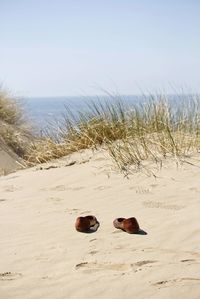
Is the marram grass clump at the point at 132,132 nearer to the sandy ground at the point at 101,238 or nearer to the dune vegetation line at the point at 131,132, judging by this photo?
the dune vegetation line at the point at 131,132

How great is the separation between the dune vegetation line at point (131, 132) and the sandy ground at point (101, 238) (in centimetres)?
39

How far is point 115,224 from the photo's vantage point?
3.51 meters

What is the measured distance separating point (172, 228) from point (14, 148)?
628 centimetres

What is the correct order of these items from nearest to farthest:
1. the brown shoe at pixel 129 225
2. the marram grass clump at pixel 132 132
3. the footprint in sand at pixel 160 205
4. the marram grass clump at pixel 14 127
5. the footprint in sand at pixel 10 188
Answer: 1. the brown shoe at pixel 129 225
2. the footprint in sand at pixel 160 205
3. the footprint in sand at pixel 10 188
4. the marram grass clump at pixel 132 132
5. the marram grass clump at pixel 14 127

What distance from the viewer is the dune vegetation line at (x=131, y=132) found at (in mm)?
5609

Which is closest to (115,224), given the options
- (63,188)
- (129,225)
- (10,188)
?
(129,225)

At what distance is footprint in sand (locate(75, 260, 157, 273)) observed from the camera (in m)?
2.71

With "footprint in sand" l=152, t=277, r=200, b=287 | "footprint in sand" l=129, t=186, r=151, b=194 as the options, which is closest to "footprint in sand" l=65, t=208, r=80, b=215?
"footprint in sand" l=129, t=186, r=151, b=194

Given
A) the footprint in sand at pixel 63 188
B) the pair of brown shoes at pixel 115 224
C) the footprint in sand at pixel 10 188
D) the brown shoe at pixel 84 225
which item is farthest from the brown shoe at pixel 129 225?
the footprint in sand at pixel 10 188

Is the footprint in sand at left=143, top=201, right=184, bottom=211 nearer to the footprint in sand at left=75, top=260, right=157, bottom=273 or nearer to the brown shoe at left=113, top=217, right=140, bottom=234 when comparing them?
the brown shoe at left=113, top=217, right=140, bottom=234

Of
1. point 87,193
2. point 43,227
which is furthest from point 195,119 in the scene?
point 43,227

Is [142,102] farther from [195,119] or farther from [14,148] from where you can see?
[14,148]

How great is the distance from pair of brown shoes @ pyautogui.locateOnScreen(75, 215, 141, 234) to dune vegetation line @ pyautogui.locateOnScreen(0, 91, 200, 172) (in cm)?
175

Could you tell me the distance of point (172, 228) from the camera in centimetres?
344
